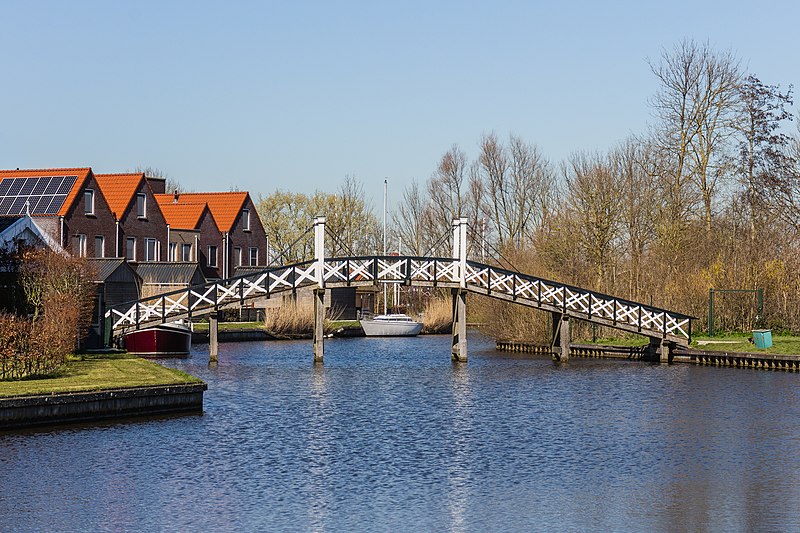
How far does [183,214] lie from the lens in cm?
7531

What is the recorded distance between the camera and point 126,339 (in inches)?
1916

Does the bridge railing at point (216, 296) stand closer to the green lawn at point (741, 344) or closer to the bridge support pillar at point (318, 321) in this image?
the bridge support pillar at point (318, 321)

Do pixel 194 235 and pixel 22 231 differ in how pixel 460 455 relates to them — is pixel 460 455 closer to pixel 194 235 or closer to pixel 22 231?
pixel 22 231

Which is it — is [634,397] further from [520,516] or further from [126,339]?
[126,339]

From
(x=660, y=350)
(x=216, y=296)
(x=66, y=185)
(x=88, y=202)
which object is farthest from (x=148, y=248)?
(x=660, y=350)

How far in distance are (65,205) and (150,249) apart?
9.11 meters

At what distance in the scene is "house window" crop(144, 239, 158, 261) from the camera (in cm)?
6819

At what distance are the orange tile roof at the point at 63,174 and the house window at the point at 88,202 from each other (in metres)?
0.76

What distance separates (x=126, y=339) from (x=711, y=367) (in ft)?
79.2

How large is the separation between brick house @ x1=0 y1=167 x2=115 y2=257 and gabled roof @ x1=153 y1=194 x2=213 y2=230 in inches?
384

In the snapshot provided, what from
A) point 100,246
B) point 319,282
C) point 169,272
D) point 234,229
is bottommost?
point 319,282

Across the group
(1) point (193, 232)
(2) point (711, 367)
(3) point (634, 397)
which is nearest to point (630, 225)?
(2) point (711, 367)

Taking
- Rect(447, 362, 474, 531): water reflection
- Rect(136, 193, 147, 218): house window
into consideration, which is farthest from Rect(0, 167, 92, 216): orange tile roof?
Rect(447, 362, 474, 531): water reflection

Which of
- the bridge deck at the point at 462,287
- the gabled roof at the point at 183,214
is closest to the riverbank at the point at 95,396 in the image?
the bridge deck at the point at 462,287
